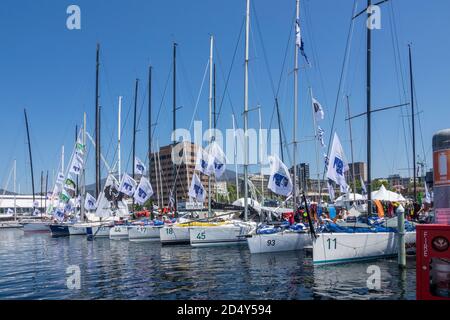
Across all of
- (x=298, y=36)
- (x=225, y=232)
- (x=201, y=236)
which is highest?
(x=298, y=36)

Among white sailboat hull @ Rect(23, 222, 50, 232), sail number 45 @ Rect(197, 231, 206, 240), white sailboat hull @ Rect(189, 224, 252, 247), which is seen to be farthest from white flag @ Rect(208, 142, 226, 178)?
white sailboat hull @ Rect(23, 222, 50, 232)

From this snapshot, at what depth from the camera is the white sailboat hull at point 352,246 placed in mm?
19031

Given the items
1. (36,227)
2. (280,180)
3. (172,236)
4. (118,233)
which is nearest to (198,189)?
(172,236)

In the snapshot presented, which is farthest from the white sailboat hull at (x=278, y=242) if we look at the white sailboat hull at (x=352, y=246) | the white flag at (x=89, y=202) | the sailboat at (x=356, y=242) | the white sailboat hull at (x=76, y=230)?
the white flag at (x=89, y=202)

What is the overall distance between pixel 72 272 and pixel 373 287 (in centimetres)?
1342

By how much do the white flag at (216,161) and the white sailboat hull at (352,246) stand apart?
15.4m

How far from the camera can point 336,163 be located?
917 inches

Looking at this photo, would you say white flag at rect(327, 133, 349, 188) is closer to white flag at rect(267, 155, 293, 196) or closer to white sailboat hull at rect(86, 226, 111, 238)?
white flag at rect(267, 155, 293, 196)

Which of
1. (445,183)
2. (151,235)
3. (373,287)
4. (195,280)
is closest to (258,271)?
(195,280)

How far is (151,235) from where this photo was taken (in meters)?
36.2

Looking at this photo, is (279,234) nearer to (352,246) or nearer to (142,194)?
(352,246)

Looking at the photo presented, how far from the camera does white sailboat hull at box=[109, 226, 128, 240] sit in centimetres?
3919

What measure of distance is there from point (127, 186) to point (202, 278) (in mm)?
26660

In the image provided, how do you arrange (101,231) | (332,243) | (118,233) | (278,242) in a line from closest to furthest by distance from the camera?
(332,243) → (278,242) → (118,233) → (101,231)
